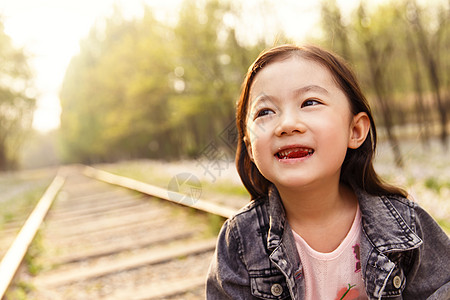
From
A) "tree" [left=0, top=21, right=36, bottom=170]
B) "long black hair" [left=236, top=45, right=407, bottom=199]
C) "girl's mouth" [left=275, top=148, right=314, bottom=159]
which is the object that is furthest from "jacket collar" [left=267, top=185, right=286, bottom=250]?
"tree" [left=0, top=21, right=36, bottom=170]

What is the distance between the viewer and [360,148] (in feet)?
5.35

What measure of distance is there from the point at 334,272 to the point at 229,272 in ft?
1.25

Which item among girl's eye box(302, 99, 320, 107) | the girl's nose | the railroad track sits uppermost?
girl's eye box(302, 99, 320, 107)

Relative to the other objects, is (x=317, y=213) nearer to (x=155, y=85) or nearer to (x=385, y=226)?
(x=385, y=226)

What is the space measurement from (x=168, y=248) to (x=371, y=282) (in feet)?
10.3

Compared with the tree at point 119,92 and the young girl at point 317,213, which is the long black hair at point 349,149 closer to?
the young girl at point 317,213

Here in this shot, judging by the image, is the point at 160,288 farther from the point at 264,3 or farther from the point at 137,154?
the point at 137,154

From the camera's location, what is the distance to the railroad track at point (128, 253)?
3.27 m

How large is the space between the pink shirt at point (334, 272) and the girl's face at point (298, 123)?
29 centimetres

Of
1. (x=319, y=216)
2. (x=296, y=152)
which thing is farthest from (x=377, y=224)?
(x=296, y=152)

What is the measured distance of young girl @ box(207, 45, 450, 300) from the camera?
1.35 meters

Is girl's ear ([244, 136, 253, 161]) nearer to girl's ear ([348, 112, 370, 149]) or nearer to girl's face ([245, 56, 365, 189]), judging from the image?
girl's face ([245, 56, 365, 189])

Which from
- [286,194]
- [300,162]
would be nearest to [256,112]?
[300,162]

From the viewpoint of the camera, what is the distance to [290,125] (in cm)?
129
